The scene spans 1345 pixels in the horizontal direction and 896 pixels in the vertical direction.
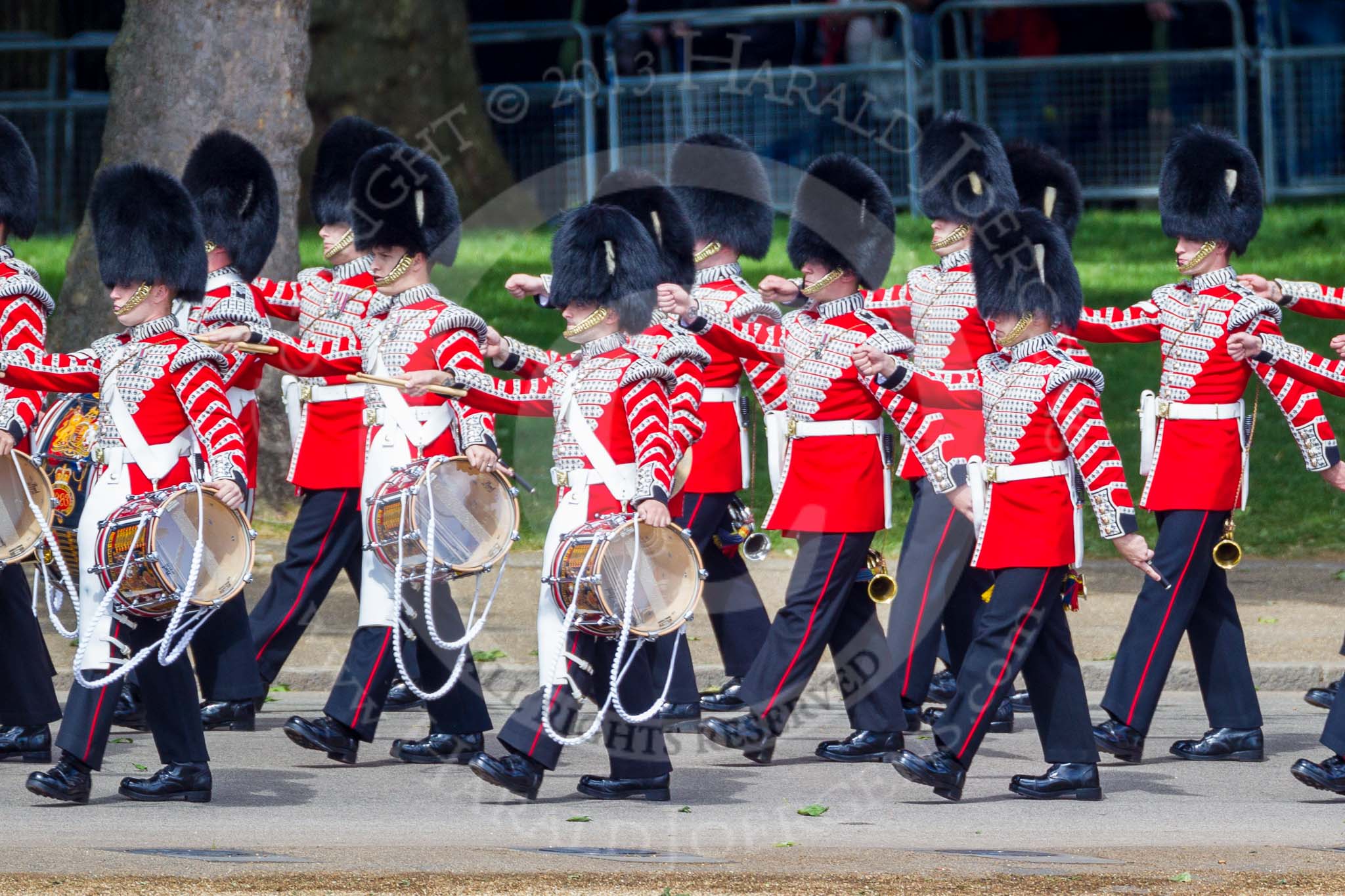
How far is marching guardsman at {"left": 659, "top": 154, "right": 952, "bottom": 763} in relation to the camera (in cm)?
727

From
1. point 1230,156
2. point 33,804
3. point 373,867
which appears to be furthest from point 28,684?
point 1230,156

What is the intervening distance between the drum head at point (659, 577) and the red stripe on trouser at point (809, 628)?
0.78m

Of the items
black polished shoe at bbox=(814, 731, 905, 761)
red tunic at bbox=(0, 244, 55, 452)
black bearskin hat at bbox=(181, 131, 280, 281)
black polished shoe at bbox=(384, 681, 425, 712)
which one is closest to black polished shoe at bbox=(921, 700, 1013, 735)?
black polished shoe at bbox=(814, 731, 905, 761)

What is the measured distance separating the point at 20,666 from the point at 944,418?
283cm

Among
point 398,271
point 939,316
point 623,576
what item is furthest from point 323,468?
point 939,316

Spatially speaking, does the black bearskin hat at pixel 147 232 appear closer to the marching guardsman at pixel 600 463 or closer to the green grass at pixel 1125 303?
the marching guardsman at pixel 600 463

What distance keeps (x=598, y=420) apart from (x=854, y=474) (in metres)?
1.04

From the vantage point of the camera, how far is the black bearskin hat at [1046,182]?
28.8ft

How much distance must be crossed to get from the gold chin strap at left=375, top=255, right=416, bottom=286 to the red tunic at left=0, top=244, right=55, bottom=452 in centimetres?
99

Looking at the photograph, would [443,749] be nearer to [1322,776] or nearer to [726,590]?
[726,590]

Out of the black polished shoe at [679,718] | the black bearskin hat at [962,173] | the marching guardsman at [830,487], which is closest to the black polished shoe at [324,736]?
the marching guardsman at [830,487]

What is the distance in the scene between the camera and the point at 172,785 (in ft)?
21.9

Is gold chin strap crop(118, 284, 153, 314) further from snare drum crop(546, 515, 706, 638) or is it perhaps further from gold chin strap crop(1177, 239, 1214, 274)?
gold chin strap crop(1177, 239, 1214, 274)

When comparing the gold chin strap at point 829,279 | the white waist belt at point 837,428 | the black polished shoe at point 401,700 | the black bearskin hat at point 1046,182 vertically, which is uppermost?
the black bearskin hat at point 1046,182
